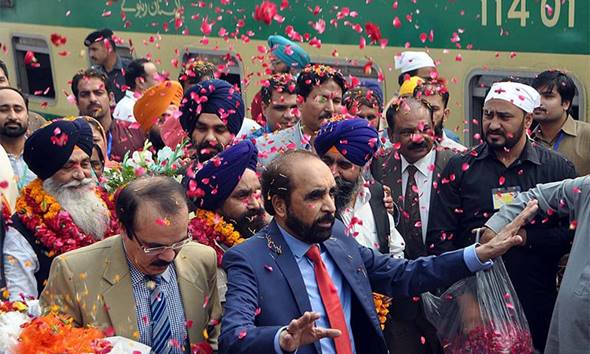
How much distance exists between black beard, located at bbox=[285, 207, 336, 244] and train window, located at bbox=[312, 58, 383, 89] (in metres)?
5.62

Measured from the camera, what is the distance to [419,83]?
28.5ft

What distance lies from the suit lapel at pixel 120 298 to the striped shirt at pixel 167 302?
0.02m

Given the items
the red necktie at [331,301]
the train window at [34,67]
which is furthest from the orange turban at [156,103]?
the train window at [34,67]

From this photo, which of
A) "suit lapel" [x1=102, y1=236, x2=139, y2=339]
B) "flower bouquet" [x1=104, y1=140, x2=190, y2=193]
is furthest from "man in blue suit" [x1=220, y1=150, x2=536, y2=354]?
"flower bouquet" [x1=104, y1=140, x2=190, y2=193]

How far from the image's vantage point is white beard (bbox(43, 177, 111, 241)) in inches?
247

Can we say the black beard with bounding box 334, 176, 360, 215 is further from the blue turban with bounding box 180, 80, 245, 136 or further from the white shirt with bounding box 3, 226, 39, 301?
the white shirt with bounding box 3, 226, 39, 301

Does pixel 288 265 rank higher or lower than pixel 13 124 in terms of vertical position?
lower

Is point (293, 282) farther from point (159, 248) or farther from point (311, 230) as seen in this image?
point (159, 248)

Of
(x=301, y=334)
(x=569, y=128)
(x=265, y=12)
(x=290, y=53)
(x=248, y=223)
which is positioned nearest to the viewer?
(x=301, y=334)

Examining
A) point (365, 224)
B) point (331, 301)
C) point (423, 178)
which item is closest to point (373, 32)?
point (423, 178)

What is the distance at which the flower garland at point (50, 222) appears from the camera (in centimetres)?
598

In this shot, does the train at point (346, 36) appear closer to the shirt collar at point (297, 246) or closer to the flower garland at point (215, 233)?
the flower garland at point (215, 233)

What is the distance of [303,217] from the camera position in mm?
4949

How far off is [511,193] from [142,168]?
2178 millimetres
